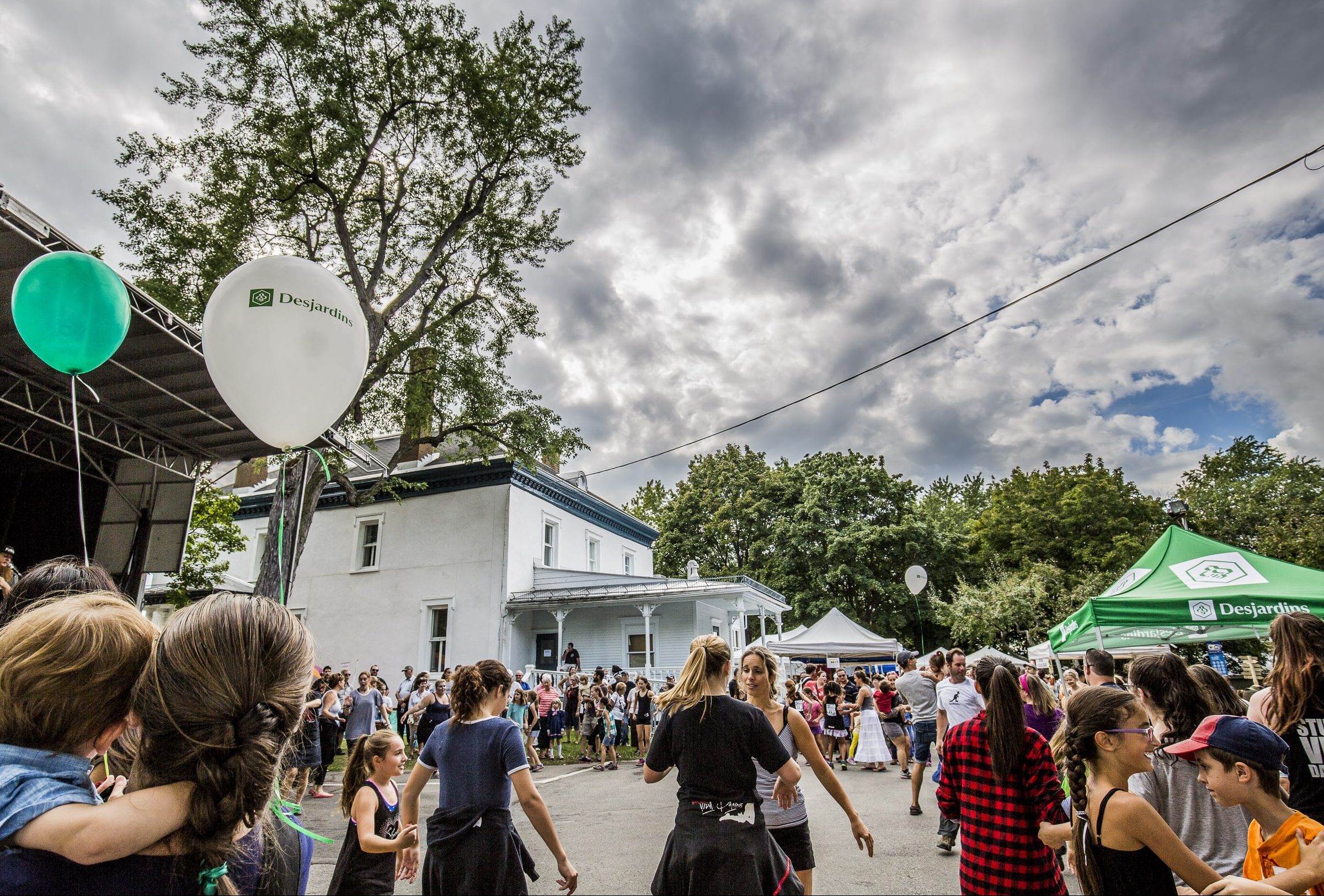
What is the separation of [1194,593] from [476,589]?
1866 centimetres

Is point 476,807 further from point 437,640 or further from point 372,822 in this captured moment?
point 437,640

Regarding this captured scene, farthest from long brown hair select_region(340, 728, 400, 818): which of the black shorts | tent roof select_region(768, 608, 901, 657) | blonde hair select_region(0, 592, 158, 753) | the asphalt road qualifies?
tent roof select_region(768, 608, 901, 657)

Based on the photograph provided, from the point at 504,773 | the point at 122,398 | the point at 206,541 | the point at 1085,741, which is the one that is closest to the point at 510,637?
the point at 206,541

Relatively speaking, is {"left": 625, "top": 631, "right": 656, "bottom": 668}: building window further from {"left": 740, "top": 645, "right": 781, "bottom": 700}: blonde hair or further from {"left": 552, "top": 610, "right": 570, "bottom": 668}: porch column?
{"left": 740, "top": 645, "right": 781, "bottom": 700}: blonde hair

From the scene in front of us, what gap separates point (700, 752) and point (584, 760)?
45.8ft

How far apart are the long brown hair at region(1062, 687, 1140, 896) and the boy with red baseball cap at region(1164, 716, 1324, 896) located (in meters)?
0.20

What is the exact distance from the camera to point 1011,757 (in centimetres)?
320

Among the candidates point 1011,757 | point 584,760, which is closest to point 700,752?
point 1011,757

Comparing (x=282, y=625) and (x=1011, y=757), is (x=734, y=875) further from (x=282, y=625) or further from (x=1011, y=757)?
(x=282, y=625)

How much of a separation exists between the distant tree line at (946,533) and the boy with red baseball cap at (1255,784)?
34.6 metres

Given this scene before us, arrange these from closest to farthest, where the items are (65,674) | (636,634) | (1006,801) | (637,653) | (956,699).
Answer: (65,674), (1006,801), (956,699), (637,653), (636,634)

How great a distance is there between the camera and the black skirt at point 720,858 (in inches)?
120

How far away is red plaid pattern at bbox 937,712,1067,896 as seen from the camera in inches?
121

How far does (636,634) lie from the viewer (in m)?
23.0
